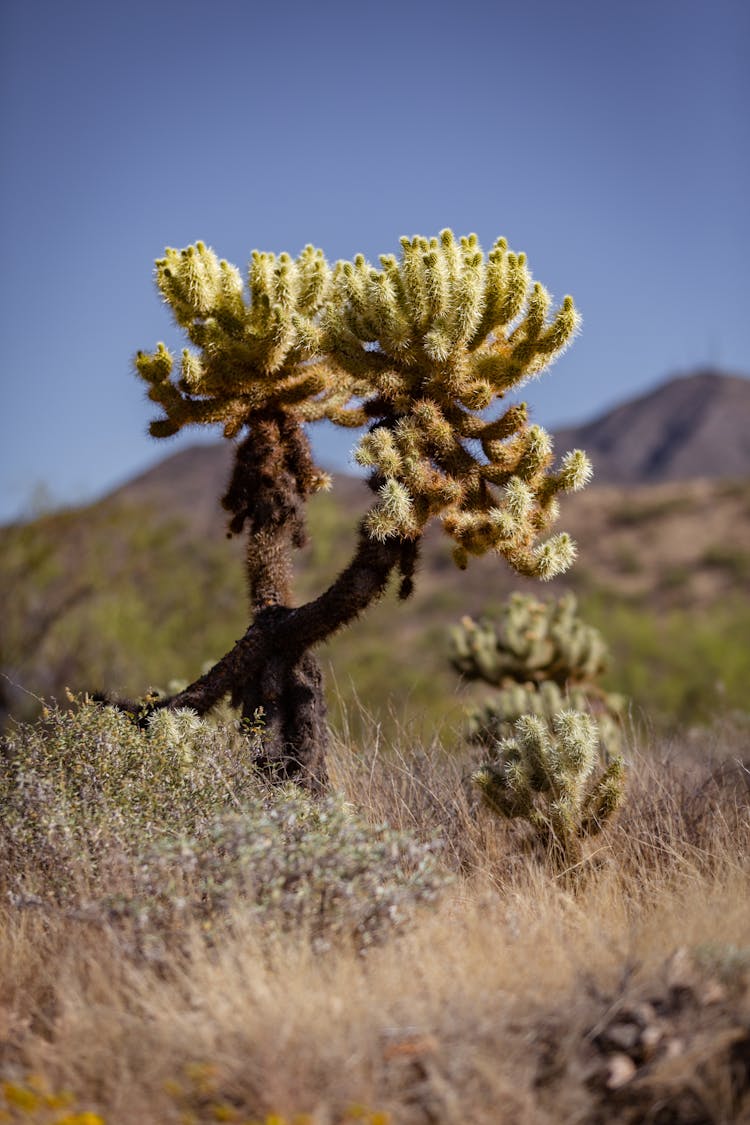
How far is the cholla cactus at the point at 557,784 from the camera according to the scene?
560 cm

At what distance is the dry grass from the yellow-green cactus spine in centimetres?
195

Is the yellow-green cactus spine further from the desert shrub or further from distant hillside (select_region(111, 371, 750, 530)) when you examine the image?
distant hillside (select_region(111, 371, 750, 530))

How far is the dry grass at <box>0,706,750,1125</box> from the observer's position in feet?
10.8

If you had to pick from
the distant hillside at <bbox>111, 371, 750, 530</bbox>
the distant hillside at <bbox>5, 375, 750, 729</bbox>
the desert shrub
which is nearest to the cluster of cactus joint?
the distant hillside at <bbox>5, 375, 750, 729</bbox>

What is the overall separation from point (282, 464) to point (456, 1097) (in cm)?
391

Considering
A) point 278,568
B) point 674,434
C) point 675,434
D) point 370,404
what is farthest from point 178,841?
point 674,434

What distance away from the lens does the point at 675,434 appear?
124062 millimetres

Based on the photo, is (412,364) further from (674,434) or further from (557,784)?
(674,434)

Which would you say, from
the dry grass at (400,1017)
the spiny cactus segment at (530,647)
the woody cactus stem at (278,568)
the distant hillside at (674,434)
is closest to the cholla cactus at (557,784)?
the dry grass at (400,1017)

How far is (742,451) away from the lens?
117 meters

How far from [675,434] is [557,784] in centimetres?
12439

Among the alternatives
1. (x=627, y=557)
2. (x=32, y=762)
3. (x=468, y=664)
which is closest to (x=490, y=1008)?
(x=32, y=762)

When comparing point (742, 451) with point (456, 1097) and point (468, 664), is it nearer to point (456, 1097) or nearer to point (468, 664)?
point (468, 664)

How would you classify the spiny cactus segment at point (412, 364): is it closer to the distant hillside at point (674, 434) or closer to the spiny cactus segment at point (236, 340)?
the spiny cactus segment at point (236, 340)
